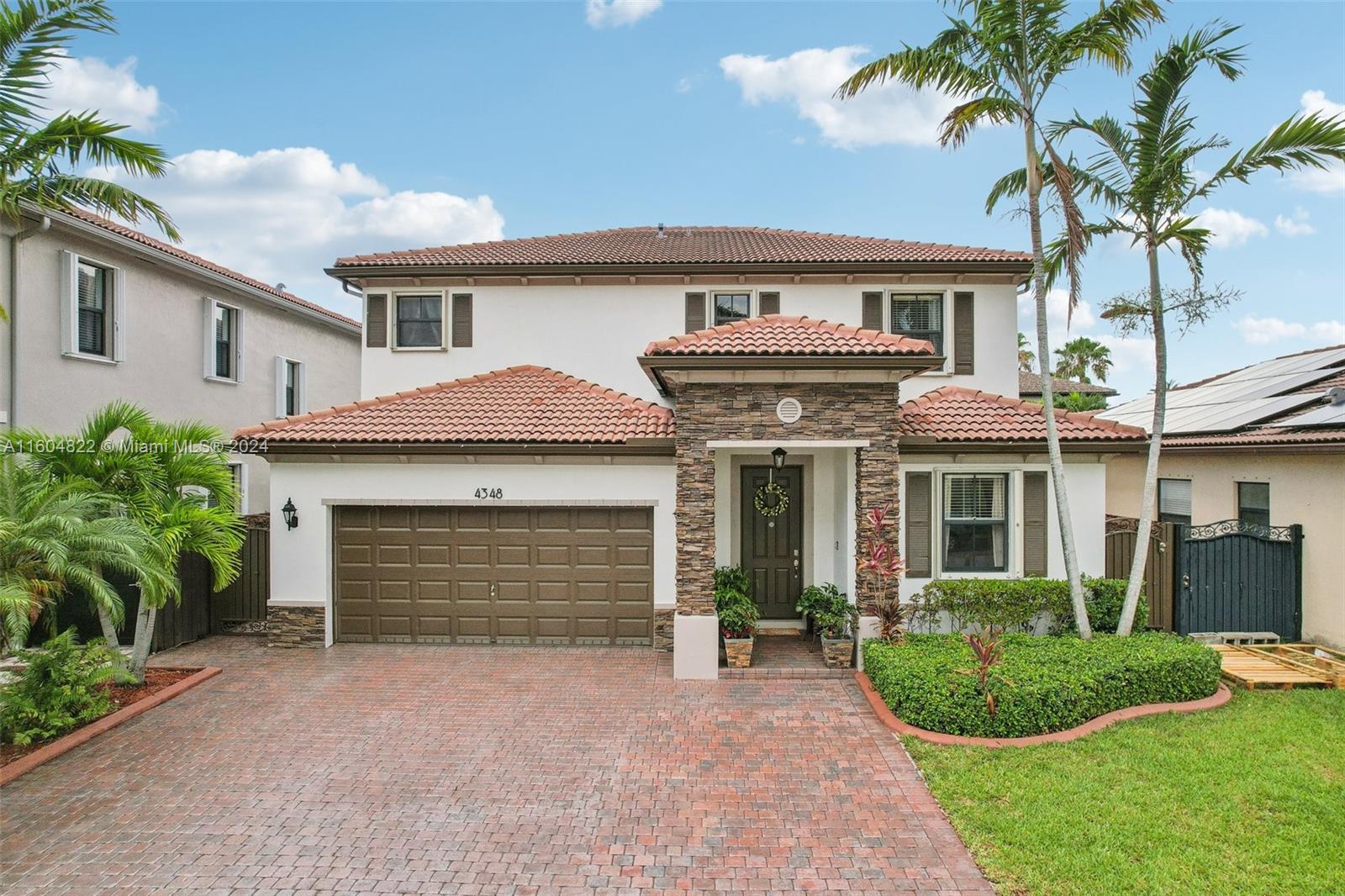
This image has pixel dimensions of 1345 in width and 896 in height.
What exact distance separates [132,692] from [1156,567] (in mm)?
16223

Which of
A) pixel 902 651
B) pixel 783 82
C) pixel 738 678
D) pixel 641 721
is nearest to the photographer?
pixel 641 721

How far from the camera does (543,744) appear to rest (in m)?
7.30

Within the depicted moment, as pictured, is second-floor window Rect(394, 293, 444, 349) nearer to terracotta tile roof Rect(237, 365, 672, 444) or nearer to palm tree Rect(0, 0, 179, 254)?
terracotta tile roof Rect(237, 365, 672, 444)

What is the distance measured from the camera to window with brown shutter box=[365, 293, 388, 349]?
46.6ft

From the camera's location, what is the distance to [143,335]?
14016 millimetres

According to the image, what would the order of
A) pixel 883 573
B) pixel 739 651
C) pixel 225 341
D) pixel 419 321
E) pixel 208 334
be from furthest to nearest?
pixel 225 341, pixel 208 334, pixel 419 321, pixel 739 651, pixel 883 573

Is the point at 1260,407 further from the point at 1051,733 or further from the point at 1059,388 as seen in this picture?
the point at 1059,388

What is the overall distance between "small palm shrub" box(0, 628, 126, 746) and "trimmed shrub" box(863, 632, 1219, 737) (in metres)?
9.83

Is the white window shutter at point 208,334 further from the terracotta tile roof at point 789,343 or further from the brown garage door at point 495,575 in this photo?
the terracotta tile roof at point 789,343

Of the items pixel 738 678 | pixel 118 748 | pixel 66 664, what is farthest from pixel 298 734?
pixel 738 678

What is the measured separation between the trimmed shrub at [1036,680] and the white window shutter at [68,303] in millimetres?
15340

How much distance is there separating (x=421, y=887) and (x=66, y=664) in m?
6.06

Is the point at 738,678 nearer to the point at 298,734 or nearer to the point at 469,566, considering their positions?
the point at 469,566

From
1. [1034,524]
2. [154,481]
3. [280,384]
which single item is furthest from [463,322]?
[1034,524]
